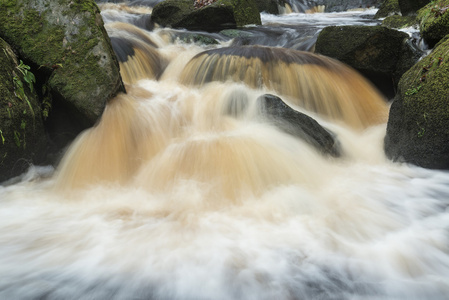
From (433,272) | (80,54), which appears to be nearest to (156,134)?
(80,54)

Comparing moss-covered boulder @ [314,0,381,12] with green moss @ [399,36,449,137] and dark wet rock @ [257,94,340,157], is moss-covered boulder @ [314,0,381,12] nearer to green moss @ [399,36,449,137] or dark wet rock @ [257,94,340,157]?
green moss @ [399,36,449,137]

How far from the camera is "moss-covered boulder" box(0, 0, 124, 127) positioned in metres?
4.25

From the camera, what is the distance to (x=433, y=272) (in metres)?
2.17

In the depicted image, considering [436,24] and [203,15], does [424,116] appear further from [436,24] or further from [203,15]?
[203,15]

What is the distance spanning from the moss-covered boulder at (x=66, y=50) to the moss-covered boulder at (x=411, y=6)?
800 cm

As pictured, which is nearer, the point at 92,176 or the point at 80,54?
the point at 92,176

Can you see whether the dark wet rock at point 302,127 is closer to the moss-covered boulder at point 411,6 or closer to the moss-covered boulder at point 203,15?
the moss-covered boulder at point 411,6

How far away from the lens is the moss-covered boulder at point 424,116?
145 inches

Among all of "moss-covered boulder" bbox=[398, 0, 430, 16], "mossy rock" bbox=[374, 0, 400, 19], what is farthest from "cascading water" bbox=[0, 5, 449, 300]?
"mossy rock" bbox=[374, 0, 400, 19]

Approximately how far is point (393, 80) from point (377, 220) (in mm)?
4299

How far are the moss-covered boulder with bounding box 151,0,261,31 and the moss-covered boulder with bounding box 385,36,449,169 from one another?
722 cm

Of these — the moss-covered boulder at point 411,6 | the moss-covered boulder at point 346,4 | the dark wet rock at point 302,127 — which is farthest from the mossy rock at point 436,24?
the moss-covered boulder at point 346,4

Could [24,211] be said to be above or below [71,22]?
below

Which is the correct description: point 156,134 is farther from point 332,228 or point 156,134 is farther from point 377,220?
point 377,220
